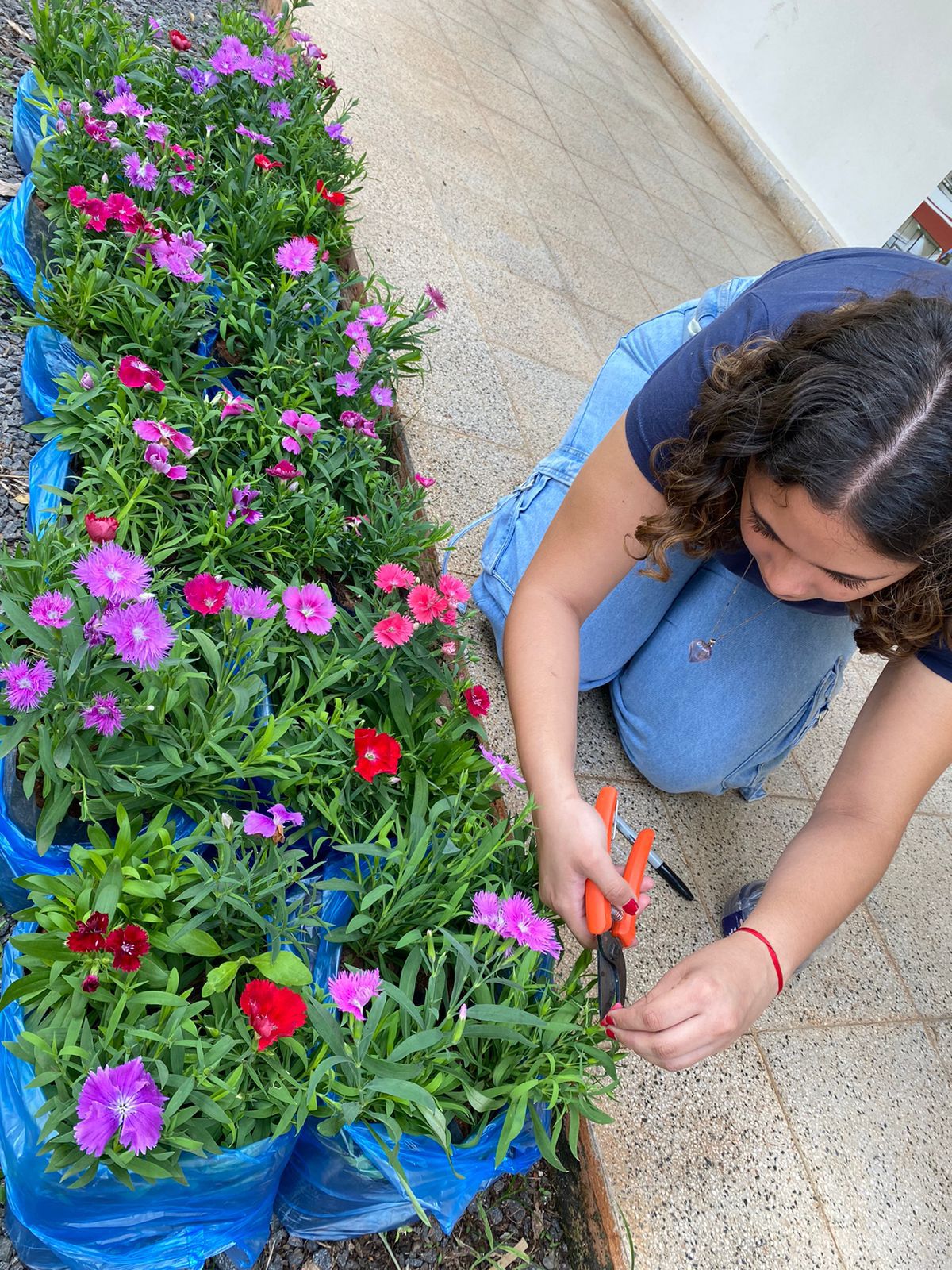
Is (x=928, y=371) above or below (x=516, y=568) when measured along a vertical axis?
above

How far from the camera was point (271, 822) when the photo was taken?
1.04 m

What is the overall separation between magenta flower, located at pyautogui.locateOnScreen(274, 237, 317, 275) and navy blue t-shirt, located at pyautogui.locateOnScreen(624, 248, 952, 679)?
2.96 feet

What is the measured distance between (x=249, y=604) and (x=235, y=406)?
0.56 metres

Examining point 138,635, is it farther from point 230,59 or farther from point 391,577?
point 230,59

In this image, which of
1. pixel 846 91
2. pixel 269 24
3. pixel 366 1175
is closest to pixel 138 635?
pixel 366 1175

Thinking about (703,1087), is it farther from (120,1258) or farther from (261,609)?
(261,609)

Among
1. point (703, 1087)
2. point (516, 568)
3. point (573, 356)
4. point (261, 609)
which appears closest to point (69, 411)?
point (261, 609)

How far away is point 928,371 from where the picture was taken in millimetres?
1030

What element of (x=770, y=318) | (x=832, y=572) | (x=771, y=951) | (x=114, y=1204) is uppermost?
(x=770, y=318)

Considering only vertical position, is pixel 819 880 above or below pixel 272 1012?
above

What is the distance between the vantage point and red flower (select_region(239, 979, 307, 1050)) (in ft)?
2.95

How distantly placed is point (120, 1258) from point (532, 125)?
4795 millimetres

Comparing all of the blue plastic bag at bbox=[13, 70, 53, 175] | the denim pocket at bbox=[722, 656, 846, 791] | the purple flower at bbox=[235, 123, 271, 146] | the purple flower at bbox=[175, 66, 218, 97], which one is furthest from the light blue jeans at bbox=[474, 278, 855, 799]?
the blue plastic bag at bbox=[13, 70, 53, 175]

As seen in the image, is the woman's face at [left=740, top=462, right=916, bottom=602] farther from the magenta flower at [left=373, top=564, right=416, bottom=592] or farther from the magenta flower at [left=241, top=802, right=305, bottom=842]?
the magenta flower at [left=241, top=802, right=305, bottom=842]
